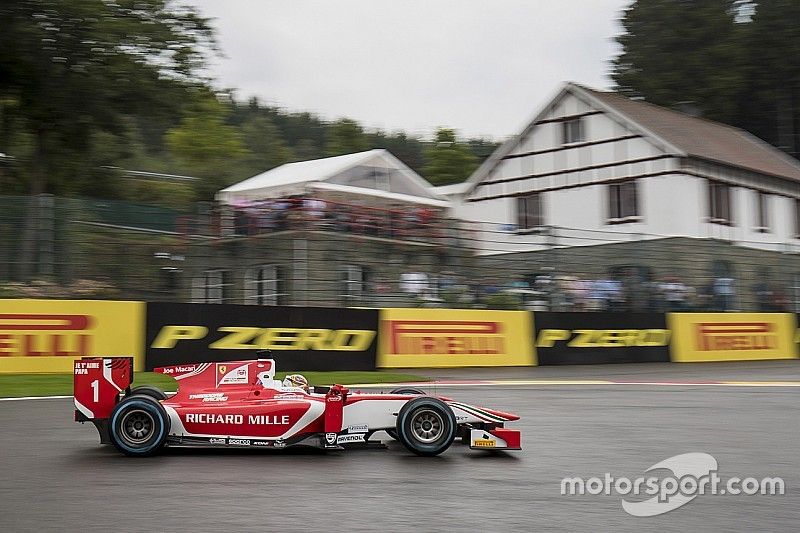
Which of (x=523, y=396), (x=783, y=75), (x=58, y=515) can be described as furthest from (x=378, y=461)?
(x=783, y=75)

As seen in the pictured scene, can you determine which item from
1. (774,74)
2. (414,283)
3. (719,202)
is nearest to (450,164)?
(774,74)

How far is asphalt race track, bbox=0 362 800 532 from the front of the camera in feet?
18.4

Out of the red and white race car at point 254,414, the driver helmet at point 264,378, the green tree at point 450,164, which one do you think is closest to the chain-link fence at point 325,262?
the red and white race car at point 254,414

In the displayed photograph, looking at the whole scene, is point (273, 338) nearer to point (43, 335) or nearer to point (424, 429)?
point (43, 335)

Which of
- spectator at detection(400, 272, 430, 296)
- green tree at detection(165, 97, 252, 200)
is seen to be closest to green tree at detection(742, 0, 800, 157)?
green tree at detection(165, 97, 252, 200)

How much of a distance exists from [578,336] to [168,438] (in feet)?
46.4

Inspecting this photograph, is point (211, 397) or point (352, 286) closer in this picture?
point (211, 397)

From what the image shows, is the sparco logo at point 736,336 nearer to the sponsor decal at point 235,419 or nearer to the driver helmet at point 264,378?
the driver helmet at point 264,378

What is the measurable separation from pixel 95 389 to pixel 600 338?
14902 millimetres

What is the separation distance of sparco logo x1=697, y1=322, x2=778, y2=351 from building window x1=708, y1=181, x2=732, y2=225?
8.93 m

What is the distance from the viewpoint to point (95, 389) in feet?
25.8

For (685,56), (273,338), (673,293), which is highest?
(685,56)

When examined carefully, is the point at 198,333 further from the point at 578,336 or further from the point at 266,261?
the point at 578,336

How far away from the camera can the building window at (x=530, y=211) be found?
117 ft
